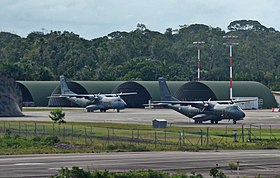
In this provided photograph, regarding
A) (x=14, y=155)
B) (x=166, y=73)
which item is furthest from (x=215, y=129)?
(x=166, y=73)

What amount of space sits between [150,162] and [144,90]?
98.5 metres

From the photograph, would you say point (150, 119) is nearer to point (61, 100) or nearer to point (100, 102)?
point (100, 102)

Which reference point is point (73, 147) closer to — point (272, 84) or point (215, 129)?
point (215, 129)

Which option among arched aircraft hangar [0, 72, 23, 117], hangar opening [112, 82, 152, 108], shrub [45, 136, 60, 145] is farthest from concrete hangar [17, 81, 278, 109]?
shrub [45, 136, 60, 145]

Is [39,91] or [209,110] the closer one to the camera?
[209,110]

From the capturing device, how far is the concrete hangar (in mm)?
137750

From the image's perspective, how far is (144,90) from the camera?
471 feet

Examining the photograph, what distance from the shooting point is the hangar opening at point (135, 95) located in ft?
474

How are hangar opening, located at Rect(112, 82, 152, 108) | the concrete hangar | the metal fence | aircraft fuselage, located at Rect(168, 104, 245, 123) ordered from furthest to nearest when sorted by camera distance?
hangar opening, located at Rect(112, 82, 152, 108) < the concrete hangar < aircraft fuselage, located at Rect(168, 104, 245, 123) < the metal fence

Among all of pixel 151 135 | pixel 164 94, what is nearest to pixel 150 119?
pixel 164 94

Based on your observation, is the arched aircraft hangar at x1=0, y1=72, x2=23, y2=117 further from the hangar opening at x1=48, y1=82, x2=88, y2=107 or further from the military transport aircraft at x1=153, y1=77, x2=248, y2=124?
the hangar opening at x1=48, y1=82, x2=88, y2=107

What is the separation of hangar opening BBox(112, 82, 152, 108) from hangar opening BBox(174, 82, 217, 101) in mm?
7805

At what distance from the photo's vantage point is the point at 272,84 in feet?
597

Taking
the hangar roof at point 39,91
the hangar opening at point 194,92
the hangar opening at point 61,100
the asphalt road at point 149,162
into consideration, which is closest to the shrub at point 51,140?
the asphalt road at point 149,162
